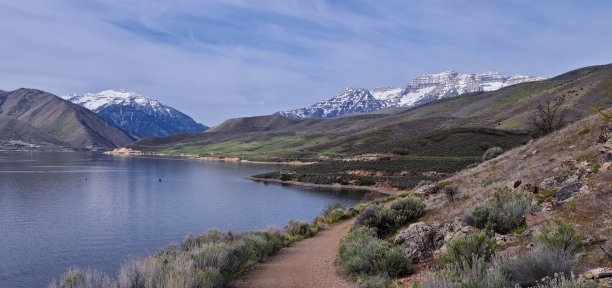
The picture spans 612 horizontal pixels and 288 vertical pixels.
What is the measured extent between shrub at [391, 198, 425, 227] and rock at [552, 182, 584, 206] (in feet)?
24.2

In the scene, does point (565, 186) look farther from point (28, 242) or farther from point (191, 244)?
point (28, 242)

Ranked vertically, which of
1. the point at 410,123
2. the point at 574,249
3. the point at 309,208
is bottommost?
the point at 309,208

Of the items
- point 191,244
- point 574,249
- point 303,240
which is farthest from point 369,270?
point 303,240

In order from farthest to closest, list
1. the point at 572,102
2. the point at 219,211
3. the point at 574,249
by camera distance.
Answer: the point at 572,102 < the point at 219,211 < the point at 574,249

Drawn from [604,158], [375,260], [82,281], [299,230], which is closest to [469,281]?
[375,260]

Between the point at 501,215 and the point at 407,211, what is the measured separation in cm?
794

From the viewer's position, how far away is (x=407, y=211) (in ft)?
68.9

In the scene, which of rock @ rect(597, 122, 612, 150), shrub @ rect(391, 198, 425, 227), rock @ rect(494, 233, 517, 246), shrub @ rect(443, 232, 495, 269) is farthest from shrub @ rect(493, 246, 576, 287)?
shrub @ rect(391, 198, 425, 227)

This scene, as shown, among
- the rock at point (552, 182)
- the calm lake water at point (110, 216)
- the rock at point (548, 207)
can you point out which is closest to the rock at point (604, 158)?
the rock at point (552, 182)

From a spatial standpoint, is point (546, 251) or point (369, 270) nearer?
point (546, 251)

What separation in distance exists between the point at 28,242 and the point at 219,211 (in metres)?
19.3

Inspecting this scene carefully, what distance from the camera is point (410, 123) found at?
577ft

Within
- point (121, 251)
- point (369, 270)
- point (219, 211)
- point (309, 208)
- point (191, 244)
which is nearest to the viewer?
point (369, 270)

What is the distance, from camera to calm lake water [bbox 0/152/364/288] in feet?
84.8
